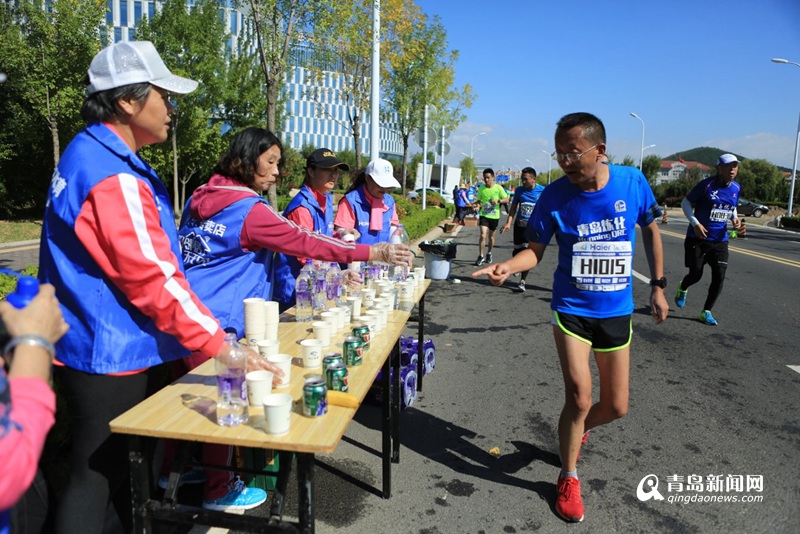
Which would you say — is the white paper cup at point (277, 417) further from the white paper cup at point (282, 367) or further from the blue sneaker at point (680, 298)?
the blue sneaker at point (680, 298)

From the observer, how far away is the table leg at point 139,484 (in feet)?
6.16

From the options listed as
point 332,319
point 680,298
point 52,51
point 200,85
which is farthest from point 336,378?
point 200,85

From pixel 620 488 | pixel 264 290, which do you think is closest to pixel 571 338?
pixel 620 488

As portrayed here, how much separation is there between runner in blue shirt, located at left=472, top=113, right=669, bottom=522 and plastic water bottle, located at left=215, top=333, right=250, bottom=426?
5.05ft

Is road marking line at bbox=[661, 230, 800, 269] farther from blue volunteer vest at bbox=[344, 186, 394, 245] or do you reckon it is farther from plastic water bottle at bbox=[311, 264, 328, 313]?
plastic water bottle at bbox=[311, 264, 328, 313]

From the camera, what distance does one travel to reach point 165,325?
1938 millimetres

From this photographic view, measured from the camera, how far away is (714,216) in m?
6.89

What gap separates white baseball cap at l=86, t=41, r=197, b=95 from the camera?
196 centimetres

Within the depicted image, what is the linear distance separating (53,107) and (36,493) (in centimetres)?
1814

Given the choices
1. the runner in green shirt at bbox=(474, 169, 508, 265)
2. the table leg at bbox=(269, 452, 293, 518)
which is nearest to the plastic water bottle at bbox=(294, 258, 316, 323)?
the table leg at bbox=(269, 452, 293, 518)

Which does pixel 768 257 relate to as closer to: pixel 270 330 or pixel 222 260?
pixel 270 330

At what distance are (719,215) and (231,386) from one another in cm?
Answer: 690

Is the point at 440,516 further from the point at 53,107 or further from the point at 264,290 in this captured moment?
the point at 53,107

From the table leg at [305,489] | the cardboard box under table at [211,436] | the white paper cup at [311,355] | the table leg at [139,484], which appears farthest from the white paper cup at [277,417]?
the white paper cup at [311,355]
